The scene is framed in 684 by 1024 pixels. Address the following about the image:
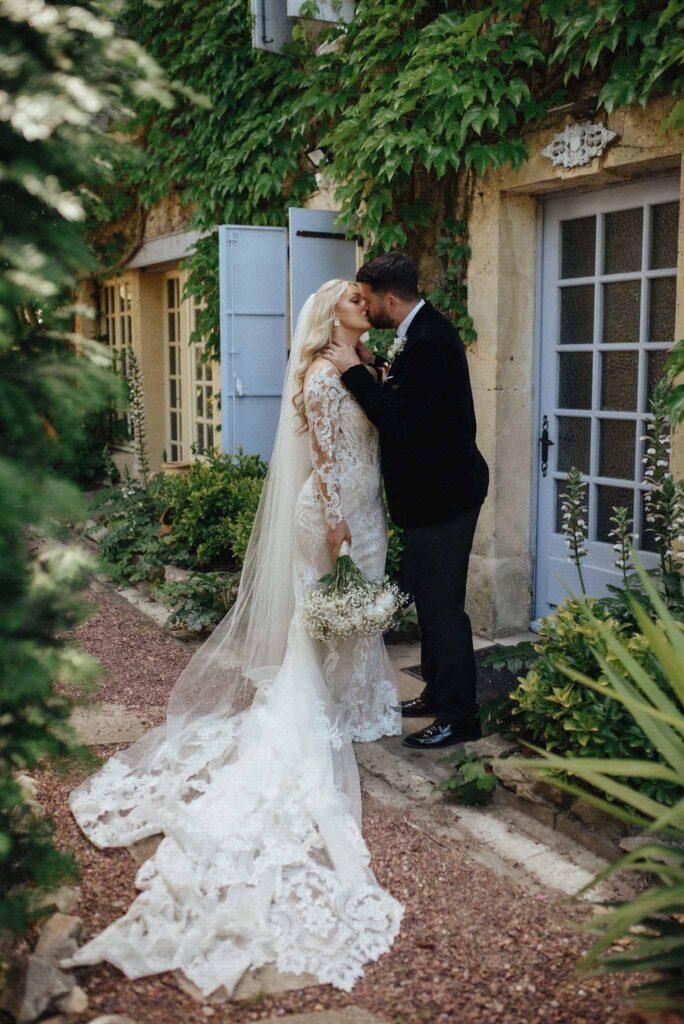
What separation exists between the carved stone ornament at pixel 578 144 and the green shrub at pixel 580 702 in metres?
2.26

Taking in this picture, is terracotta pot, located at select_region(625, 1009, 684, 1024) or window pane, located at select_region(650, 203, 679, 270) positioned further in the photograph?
window pane, located at select_region(650, 203, 679, 270)

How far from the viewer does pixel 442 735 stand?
4.05 m

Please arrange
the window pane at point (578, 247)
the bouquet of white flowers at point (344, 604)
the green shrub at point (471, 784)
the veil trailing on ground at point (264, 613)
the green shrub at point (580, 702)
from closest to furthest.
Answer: the green shrub at point (580, 702), the green shrub at point (471, 784), the bouquet of white flowers at point (344, 604), the veil trailing on ground at point (264, 613), the window pane at point (578, 247)

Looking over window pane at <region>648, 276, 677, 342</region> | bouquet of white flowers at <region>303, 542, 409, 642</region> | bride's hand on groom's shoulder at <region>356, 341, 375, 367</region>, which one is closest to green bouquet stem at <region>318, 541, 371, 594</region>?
bouquet of white flowers at <region>303, 542, 409, 642</region>

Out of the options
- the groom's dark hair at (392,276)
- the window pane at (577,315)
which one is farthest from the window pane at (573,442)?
the groom's dark hair at (392,276)

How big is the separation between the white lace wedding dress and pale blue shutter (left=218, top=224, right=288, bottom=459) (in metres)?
3.07

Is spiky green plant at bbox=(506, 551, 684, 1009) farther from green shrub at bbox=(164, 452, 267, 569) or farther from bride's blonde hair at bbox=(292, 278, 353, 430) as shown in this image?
green shrub at bbox=(164, 452, 267, 569)

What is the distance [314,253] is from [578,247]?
74.4 inches

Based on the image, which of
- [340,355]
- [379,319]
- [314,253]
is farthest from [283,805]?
[314,253]

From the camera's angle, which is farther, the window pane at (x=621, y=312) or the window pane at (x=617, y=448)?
the window pane at (x=617, y=448)

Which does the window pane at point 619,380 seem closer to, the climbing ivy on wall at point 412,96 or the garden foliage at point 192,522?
the climbing ivy on wall at point 412,96

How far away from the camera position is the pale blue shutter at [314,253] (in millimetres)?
6348

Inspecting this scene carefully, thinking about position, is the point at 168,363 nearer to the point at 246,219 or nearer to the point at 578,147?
the point at 246,219

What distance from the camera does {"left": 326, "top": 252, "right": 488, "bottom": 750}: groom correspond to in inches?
154
